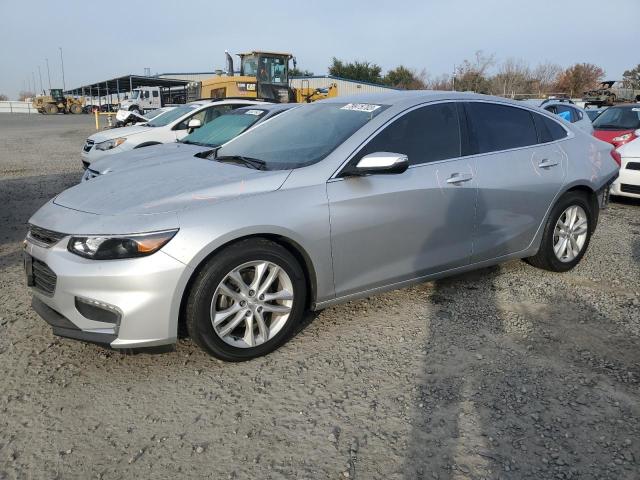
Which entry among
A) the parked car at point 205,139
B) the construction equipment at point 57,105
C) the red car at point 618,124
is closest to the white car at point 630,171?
the red car at point 618,124

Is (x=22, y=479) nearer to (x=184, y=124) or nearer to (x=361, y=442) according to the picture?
(x=361, y=442)

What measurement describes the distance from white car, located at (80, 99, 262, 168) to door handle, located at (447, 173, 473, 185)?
611 centimetres

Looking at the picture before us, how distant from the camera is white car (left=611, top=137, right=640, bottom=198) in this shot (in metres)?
7.99

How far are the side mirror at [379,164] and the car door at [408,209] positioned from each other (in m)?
0.08

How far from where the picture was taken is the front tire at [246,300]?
121 inches

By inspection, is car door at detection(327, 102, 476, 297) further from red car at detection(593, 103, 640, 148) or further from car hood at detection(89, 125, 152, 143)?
car hood at detection(89, 125, 152, 143)

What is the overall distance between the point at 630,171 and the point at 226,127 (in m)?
6.05

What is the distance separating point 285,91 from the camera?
19.5 m

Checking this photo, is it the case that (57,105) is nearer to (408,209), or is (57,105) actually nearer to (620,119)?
(620,119)

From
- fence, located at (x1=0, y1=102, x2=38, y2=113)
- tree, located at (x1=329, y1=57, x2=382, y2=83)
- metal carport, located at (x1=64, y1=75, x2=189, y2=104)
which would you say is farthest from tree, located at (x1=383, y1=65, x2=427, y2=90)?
fence, located at (x1=0, y1=102, x2=38, y2=113)

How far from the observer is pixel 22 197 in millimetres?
8398

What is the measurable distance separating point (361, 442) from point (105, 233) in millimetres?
1739

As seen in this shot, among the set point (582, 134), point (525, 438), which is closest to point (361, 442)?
point (525, 438)

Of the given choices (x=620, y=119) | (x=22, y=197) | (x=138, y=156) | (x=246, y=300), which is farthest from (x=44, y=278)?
(x=620, y=119)
